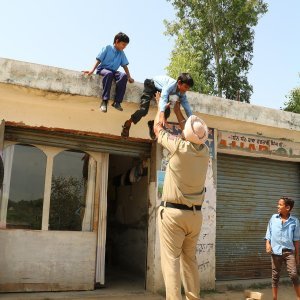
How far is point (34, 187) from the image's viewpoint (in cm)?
581

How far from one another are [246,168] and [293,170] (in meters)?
1.41

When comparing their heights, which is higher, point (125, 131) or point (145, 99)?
point (145, 99)

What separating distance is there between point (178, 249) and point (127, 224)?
4.67m

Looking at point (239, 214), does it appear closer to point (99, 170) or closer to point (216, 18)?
point (99, 170)

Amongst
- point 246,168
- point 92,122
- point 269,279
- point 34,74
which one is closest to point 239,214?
point 246,168

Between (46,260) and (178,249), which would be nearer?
(178,249)

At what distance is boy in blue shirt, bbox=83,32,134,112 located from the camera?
5305mm

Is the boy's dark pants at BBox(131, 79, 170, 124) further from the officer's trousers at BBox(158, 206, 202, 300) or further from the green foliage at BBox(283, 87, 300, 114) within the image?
the green foliage at BBox(283, 87, 300, 114)

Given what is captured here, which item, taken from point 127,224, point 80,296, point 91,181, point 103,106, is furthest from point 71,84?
point 127,224

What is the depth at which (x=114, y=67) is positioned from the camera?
18.2 feet

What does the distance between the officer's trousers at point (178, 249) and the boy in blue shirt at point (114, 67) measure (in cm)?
223

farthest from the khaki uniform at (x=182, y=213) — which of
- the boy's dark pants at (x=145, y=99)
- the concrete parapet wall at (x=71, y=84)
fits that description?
the concrete parapet wall at (x=71, y=84)

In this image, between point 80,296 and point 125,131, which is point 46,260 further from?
point 125,131

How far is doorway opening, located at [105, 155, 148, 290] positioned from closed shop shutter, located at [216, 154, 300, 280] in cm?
149
